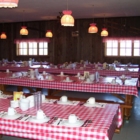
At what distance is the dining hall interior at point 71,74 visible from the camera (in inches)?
114

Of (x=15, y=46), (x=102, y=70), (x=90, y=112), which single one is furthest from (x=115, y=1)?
(x=15, y=46)

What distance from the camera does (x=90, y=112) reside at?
3.25m

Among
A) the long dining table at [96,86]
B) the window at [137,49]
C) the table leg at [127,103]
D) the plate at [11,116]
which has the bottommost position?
the table leg at [127,103]

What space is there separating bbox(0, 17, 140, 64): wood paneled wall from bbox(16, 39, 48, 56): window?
0.37 metres

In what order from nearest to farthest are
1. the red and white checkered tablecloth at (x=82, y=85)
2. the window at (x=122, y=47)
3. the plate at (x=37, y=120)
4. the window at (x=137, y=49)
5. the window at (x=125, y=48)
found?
the plate at (x=37, y=120) < the red and white checkered tablecloth at (x=82, y=85) < the window at (x=122, y=47) < the window at (x=137, y=49) < the window at (x=125, y=48)

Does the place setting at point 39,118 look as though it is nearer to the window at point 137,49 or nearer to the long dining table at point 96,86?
the long dining table at point 96,86

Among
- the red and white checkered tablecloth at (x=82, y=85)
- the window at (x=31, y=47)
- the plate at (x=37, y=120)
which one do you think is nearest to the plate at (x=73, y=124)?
Answer: the plate at (x=37, y=120)

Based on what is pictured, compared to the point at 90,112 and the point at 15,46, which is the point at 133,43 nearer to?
the point at 15,46

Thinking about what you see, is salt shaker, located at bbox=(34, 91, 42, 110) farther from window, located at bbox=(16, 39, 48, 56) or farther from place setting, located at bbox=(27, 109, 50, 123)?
window, located at bbox=(16, 39, 48, 56)

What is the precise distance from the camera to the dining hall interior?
290 cm

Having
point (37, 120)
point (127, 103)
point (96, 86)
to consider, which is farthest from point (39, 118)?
point (127, 103)

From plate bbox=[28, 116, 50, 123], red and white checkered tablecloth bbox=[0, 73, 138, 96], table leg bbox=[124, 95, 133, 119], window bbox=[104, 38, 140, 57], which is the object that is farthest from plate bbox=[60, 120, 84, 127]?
window bbox=[104, 38, 140, 57]

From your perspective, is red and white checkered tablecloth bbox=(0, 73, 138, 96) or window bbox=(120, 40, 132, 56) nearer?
red and white checkered tablecloth bbox=(0, 73, 138, 96)

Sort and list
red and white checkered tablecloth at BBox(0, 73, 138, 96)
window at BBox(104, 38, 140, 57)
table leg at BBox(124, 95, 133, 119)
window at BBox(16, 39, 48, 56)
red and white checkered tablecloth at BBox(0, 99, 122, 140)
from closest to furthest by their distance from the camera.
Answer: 1. red and white checkered tablecloth at BBox(0, 99, 122, 140)
2. red and white checkered tablecloth at BBox(0, 73, 138, 96)
3. table leg at BBox(124, 95, 133, 119)
4. window at BBox(104, 38, 140, 57)
5. window at BBox(16, 39, 48, 56)
